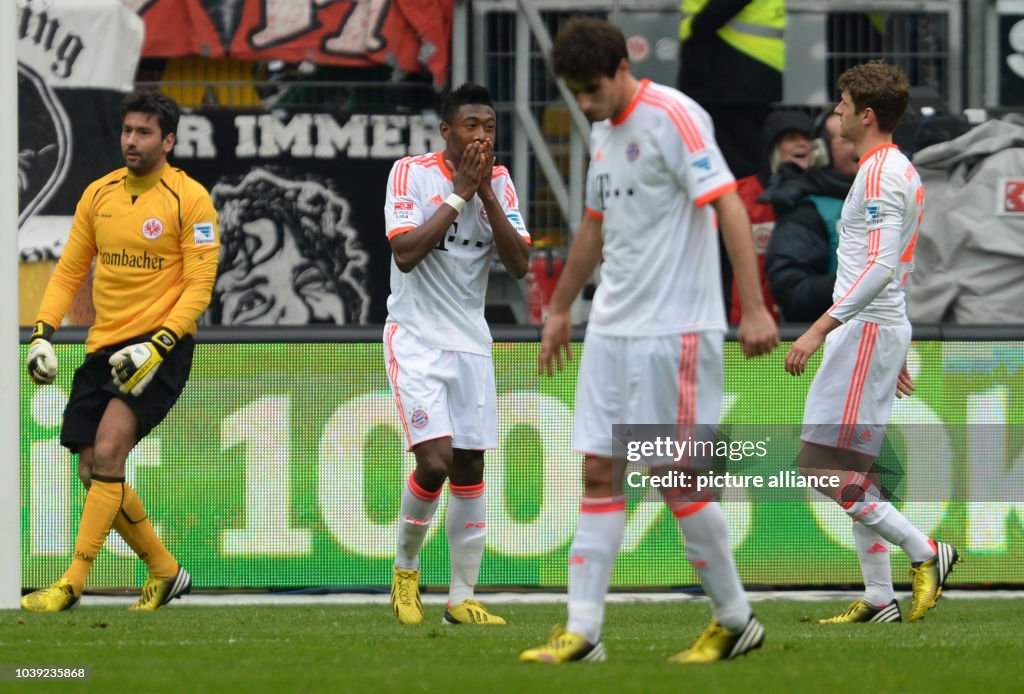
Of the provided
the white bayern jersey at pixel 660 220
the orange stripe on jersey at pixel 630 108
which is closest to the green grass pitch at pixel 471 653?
the white bayern jersey at pixel 660 220

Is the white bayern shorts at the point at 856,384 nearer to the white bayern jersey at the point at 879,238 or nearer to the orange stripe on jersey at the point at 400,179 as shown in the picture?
the white bayern jersey at the point at 879,238

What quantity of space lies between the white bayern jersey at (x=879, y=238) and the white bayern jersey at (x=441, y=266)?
1.43 m

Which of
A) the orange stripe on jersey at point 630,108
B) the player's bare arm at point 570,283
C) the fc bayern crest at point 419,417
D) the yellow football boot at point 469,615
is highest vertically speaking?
the orange stripe on jersey at point 630,108

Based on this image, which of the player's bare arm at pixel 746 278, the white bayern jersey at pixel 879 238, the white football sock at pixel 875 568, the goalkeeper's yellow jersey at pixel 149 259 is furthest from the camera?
the goalkeeper's yellow jersey at pixel 149 259

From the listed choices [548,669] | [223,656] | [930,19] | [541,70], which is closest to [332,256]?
[541,70]

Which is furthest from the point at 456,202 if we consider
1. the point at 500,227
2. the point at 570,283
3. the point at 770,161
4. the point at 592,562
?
the point at 770,161

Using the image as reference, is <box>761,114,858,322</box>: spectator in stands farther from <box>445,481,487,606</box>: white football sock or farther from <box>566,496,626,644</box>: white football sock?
<box>566,496,626,644</box>: white football sock

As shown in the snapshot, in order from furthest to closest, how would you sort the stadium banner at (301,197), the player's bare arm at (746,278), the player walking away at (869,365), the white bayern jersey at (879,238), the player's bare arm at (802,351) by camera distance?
the stadium banner at (301,197) < the player walking away at (869,365) < the white bayern jersey at (879,238) < the player's bare arm at (802,351) < the player's bare arm at (746,278)

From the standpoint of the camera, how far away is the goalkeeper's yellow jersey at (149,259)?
8.22 m

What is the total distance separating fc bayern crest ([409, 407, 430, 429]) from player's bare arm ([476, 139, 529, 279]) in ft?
2.33

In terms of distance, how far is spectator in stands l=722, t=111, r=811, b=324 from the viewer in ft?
37.6

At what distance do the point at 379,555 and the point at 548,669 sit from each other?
14.5 feet

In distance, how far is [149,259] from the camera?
8.23m

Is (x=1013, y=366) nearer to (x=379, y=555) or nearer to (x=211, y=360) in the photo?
(x=379, y=555)
